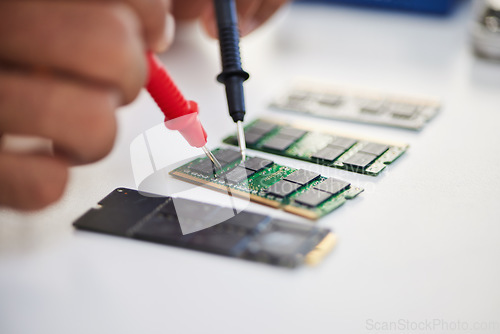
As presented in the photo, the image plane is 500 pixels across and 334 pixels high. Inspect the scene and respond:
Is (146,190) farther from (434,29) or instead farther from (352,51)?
(434,29)

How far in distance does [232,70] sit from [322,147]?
17 centimetres

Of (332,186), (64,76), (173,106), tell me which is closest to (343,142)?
(332,186)

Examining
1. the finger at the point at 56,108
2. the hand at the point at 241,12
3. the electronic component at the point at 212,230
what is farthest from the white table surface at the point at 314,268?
the hand at the point at 241,12

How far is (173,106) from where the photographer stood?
2.21ft

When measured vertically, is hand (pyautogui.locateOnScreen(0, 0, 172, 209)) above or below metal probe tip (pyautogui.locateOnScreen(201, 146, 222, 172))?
above

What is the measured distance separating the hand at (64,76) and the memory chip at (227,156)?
0.58 ft

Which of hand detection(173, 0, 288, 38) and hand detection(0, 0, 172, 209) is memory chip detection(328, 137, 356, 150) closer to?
hand detection(0, 0, 172, 209)

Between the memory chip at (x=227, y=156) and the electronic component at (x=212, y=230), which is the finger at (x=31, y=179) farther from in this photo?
the memory chip at (x=227, y=156)

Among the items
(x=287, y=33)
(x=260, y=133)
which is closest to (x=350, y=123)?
(x=260, y=133)

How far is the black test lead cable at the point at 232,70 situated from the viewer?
707 mm

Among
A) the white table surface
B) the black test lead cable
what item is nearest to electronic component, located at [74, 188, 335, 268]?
the white table surface

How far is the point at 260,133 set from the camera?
81 cm

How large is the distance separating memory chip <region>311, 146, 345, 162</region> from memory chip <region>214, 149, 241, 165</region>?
0.35 feet

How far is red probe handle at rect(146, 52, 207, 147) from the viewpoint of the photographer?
65 cm
